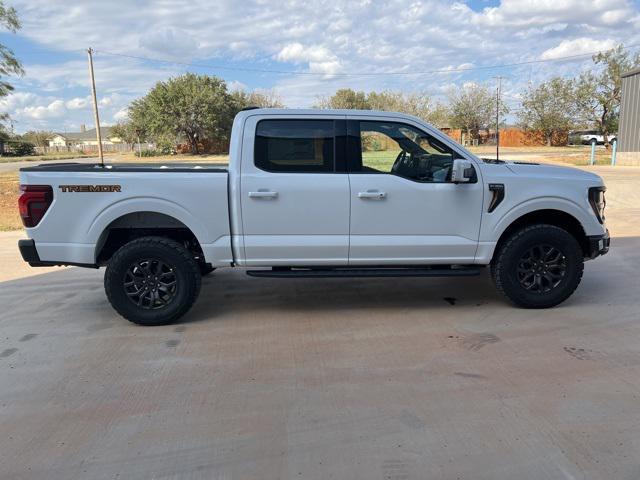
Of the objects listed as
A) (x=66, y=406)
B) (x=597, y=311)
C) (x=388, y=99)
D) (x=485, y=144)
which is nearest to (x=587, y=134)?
(x=485, y=144)

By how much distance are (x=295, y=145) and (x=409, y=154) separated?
3.68ft

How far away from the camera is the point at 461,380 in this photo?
149 inches

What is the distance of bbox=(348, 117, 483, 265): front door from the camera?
4.94 m

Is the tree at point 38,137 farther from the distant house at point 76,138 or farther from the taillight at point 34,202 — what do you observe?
the taillight at point 34,202

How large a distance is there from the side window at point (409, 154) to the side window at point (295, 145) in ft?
1.16

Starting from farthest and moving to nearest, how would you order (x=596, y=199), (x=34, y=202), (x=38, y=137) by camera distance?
(x=38, y=137), (x=596, y=199), (x=34, y=202)

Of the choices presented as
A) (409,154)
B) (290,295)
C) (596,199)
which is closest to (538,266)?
(596,199)

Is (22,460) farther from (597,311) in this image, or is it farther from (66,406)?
(597,311)

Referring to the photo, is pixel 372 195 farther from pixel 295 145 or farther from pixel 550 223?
pixel 550 223

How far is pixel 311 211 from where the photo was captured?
4.90 metres

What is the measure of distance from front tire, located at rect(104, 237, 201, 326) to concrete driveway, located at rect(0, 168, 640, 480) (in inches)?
8.0

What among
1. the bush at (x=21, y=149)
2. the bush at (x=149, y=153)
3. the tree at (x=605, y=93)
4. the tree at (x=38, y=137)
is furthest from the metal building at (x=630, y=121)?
the tree at (x=38, y=137)

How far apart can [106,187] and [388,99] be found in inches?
2256

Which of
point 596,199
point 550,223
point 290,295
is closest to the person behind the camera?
point 596,199
